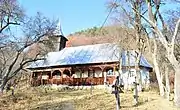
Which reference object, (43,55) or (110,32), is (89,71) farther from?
(110,32)

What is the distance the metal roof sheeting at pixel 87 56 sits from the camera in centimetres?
3953

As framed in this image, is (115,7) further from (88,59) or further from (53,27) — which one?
(88,59)

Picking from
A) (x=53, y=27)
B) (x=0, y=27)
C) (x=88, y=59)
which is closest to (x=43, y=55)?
(x=53, y=27)

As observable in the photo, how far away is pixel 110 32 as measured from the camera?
3291cm

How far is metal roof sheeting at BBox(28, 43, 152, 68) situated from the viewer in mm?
39531

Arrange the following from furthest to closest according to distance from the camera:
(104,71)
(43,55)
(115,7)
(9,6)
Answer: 1. (104,71)
2. (43,55)
3. (9,6)
4. (115,7)

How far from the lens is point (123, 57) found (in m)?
39.0

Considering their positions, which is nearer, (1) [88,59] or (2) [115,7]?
(2) [115,7]

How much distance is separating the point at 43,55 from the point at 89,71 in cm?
809

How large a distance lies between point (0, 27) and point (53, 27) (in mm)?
8312

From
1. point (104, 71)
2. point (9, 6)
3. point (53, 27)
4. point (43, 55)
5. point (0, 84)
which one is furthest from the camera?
point (104, 71)

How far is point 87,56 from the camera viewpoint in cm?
4338

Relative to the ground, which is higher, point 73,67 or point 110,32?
point 110,32

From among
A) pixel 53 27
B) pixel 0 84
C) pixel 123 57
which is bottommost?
pixel 0 84
